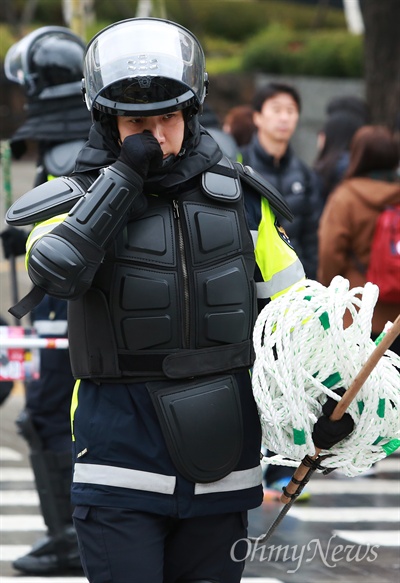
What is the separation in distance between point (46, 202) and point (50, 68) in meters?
2.41

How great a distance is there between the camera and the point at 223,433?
3.30 meters

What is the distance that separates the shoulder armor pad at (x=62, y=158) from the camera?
5.20 meters

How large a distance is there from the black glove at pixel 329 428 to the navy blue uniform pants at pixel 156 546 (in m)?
0.37

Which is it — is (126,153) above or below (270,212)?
above

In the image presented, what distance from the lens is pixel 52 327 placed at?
5395mm

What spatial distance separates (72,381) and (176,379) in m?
2.19

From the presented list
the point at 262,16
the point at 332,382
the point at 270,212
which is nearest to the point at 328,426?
the point at 332,382

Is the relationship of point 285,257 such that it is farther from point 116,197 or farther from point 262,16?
point 262,16

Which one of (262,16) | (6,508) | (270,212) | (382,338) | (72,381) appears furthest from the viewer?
(262,16)

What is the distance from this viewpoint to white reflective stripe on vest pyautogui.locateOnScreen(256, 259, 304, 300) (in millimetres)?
3535

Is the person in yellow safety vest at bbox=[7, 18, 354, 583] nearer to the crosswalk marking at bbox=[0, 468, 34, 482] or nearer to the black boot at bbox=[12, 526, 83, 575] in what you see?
the black boot at bbox=[12, 526, 83, 575]

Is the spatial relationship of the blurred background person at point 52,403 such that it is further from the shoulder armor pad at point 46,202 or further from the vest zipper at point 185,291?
the vest zipper at point 185,291

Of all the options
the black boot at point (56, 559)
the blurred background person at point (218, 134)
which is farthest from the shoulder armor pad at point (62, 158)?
the black boot at point (56, 559)

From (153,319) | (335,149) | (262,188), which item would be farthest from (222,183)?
(335,149)
